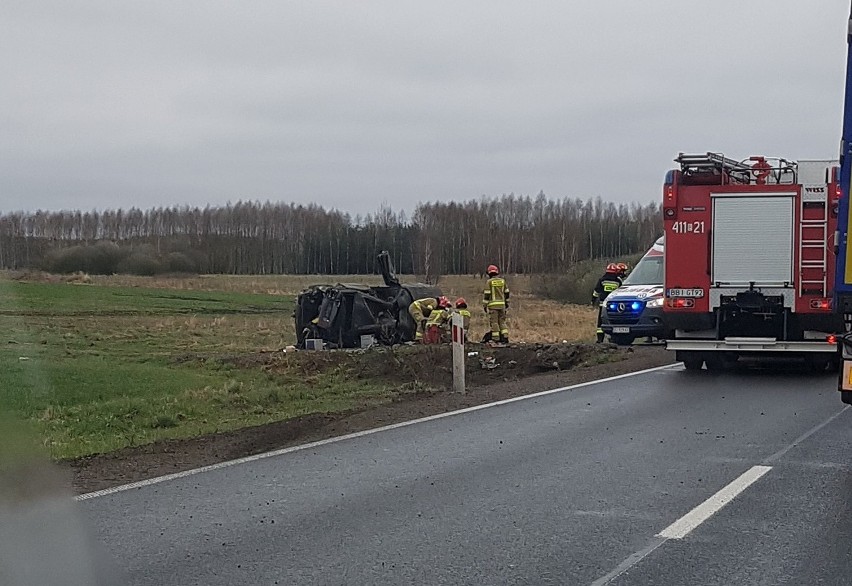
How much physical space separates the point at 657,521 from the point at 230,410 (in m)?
8.93

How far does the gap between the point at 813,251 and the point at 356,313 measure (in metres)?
9.91

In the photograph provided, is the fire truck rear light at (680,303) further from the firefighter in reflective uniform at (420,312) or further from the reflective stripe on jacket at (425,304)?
the reflective stripe on jacket at (425,304)

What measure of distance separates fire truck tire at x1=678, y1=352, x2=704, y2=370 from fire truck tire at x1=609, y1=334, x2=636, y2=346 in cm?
434

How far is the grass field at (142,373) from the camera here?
1325cm

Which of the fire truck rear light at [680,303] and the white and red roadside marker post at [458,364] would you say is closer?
the white and red roadside marker post at [458,364]

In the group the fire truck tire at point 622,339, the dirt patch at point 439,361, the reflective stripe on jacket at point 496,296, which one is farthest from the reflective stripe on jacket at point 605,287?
the dirt patch at point 439,361

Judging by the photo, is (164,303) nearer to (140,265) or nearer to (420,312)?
(420,312)

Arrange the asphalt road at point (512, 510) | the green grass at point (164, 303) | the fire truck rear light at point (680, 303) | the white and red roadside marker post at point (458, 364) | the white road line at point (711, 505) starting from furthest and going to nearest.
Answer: the green grass at point (164, 303) < the fire truck rear light at point (680, 303) < the white and red roadside marker post at point (458, 364) < the white road line at point (711, 505) < the asphalt road at point (512, 510)

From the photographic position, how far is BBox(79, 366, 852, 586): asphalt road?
5871 millimetres

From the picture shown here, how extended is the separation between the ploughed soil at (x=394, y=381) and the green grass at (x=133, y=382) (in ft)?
1.89

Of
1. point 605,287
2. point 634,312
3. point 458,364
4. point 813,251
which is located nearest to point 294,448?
point 458,364

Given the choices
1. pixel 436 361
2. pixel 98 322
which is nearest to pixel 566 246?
pixel 98 322

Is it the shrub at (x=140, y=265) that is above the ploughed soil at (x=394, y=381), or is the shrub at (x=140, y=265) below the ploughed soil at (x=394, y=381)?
above

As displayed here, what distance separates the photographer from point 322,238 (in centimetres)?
6975
